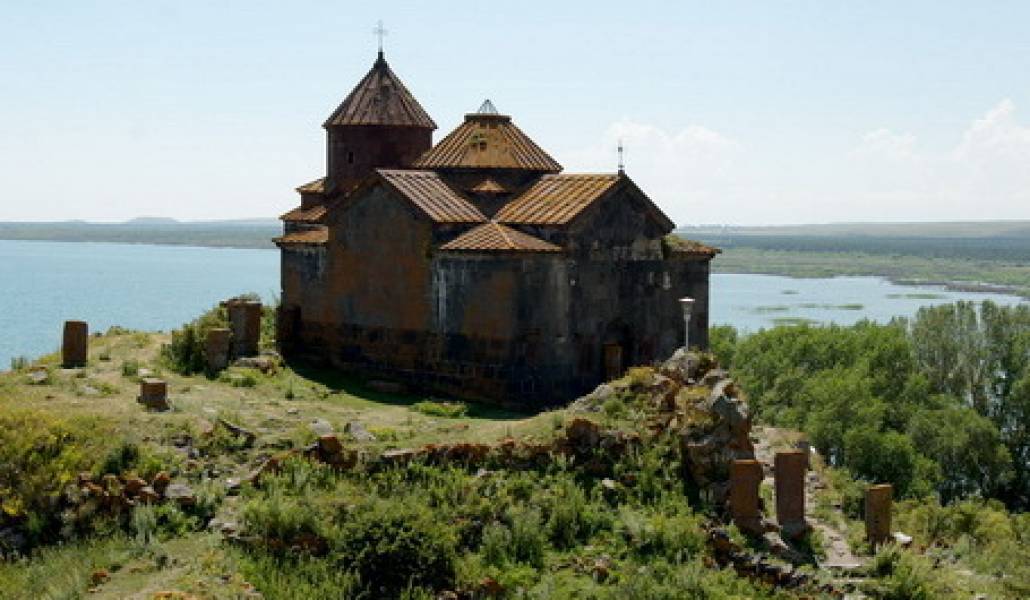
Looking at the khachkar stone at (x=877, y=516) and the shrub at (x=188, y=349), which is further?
the shrub at (x=188, y=349)

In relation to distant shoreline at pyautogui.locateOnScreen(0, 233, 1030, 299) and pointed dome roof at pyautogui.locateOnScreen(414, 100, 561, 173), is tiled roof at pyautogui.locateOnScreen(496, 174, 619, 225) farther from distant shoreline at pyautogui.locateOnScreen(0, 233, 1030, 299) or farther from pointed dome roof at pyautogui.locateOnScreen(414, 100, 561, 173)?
distant shoreline at pyautogui.locateOnScreen(0, 233, 1030, 299)

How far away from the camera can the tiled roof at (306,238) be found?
76.5 ft

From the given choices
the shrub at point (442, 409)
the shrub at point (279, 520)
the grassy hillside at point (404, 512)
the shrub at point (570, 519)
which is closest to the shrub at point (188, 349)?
the grassy hillside at point (404, 512)

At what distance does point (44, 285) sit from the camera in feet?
356

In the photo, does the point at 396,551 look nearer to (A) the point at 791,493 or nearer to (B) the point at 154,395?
(A) the point at 791,493

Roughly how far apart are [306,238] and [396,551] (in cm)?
1033

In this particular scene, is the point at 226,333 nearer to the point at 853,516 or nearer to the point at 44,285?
the point at 853,516

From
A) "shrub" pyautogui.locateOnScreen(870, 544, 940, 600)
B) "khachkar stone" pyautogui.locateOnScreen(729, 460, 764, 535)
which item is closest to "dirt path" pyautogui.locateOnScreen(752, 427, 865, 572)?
"shrub" pyautogui.locateOnScreen(870, 544, 940, 600)

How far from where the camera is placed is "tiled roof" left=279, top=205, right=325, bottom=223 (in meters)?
25.0

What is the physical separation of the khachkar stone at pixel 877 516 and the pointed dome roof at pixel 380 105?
11.8 meters

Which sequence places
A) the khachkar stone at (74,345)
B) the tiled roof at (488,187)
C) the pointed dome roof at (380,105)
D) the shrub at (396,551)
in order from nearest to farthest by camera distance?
the shrub at (396,551) → the khachkar stone at (74,345) → the tiled roof at (488,187) → the pointed dome roof at (380,105)

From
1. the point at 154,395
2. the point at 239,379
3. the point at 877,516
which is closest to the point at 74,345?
the point at 239,379

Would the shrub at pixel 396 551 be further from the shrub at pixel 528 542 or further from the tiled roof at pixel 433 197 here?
the tiled roof at pixel 433 197

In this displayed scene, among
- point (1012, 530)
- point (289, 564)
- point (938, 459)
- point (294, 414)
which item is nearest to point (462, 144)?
point (294, 414)
